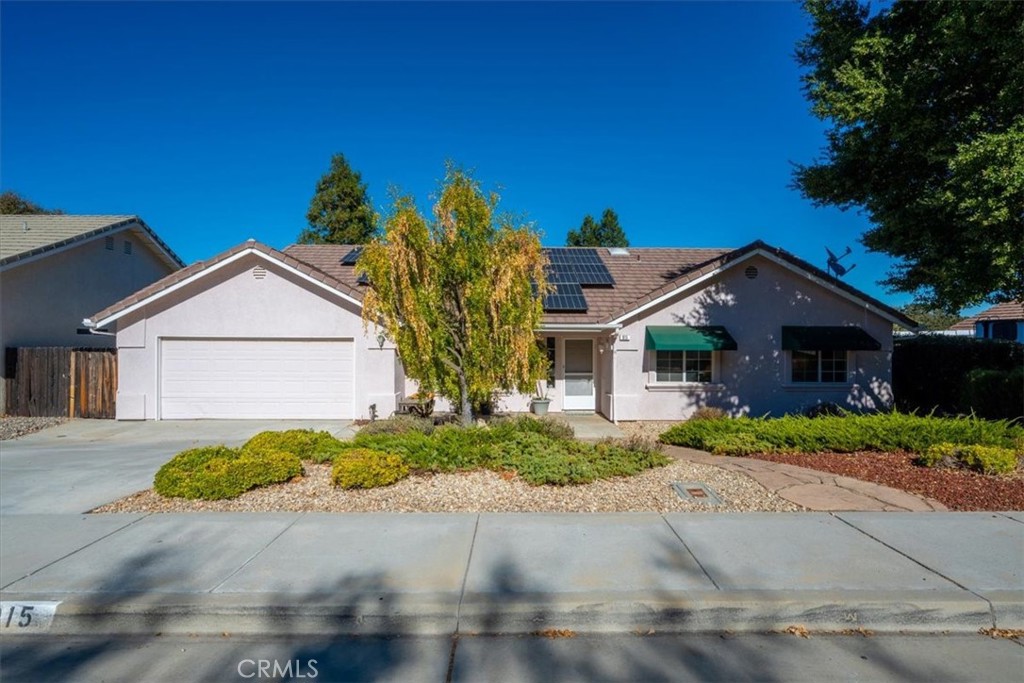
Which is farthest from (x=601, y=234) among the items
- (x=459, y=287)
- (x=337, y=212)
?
(x=459, y=287)

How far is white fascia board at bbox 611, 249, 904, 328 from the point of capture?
45.7 feet

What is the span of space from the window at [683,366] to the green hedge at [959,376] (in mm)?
4996

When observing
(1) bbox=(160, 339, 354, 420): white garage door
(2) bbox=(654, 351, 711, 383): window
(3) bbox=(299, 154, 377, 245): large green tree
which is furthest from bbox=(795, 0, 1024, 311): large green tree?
(3) bbox=(299, 154, 377, 245): large green tree

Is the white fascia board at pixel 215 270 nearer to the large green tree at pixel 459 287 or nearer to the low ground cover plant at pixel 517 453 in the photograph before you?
the large green tree at pixel 459 287

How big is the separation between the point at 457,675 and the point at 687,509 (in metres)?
3.60

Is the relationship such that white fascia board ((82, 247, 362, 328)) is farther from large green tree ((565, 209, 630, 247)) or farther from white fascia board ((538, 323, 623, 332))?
large green tree ((565, 209, 630, 247))

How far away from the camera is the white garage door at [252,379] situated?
13.8m

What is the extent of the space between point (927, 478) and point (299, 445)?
8.46 metres

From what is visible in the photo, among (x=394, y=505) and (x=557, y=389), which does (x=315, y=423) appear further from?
(x=394, y=505)

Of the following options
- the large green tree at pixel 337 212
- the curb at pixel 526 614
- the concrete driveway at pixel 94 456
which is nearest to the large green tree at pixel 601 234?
the large green tree at pixel 337 212

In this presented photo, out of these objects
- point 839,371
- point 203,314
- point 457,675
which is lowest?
point 457,675

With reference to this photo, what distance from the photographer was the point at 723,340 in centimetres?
1389

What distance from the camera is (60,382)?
14.1 meters

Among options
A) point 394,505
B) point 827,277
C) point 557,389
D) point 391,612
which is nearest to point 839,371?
point 827,277
